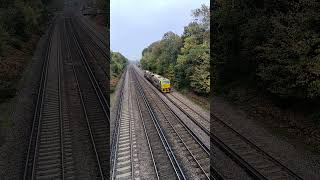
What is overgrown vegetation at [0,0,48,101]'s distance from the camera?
64.8ft

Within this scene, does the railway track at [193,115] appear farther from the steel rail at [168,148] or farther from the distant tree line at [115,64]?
the distant tree line at [115,64]

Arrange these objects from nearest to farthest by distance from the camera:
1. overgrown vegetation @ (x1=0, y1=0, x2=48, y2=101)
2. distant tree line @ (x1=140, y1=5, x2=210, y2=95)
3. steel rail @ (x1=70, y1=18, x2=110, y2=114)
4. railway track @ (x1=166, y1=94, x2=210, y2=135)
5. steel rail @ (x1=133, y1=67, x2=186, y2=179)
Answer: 1. steel rail @ (x1=133, y1=67, x2=186, y2=179)
2. railway track @ (x1=166, y1=94, x2=210, y2=135)
3. steel rail @ (x1=70, y1=18, x2=110, y2=114)
4. overgrown vegetation @ (x1=0, y1=0, x2=48, y2=101)
5. distant tree line @ (x1=140, y1=5, x2=210, y2=95)

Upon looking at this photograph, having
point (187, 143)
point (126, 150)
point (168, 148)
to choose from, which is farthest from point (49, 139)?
point (187, 143)

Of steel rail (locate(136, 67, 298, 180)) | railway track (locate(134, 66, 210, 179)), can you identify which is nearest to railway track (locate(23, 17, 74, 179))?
railway track (locate(134, 66, 210, 179))

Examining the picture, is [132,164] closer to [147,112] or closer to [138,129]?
[138,129]

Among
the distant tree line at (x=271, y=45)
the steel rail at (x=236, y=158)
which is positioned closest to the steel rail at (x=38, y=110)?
the steel rail at (x=236, y=158)

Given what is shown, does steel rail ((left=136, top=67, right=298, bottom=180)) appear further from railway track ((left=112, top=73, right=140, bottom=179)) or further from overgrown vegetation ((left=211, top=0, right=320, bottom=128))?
overgrown vegetation ((left=211, top=0, right=320, bottom=128))

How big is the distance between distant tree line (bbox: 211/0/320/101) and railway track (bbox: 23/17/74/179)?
9.91 meters

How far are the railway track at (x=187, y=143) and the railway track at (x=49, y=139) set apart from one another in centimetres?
453

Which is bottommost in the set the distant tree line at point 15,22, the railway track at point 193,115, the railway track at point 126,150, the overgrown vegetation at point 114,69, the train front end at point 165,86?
the railway track at point 126,150

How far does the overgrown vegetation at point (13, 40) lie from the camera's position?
19.8m

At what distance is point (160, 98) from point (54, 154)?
13.9 meters

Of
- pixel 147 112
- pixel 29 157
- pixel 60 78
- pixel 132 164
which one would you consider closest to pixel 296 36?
pixel 132 164

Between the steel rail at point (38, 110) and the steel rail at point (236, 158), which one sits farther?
the steel rail at point (38, 110)
